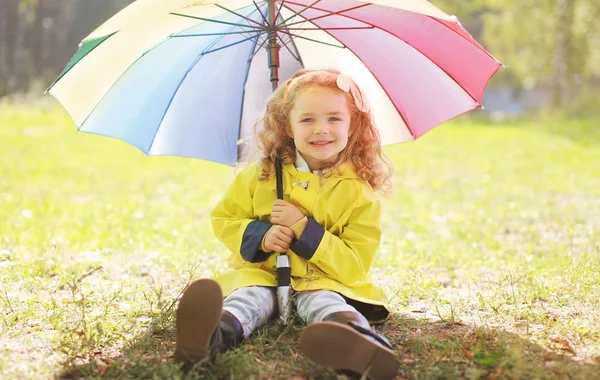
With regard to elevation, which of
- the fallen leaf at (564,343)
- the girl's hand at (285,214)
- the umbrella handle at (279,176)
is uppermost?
the umbrella handle at (279,176)

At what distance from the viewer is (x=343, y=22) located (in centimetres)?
318

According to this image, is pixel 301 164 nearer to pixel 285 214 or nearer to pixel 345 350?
pixel 285 214

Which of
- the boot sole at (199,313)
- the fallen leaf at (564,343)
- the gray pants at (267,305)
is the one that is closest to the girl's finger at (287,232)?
the gray pants at (267,305)

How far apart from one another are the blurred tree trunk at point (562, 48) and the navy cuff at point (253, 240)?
13.9m

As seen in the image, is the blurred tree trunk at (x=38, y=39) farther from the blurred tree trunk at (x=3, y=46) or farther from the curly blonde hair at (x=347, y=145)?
the curly blonde hair at (x=347, y=145)

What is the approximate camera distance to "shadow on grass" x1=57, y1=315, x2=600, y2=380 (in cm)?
235

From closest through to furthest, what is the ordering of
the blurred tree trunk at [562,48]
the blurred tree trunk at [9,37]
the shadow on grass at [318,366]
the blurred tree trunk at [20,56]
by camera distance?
the shadow on grass at [318,366]
the blurred tree trunk at [562,48]
the blurred tree trunk at [9,37]
the blurred tree trunk at [20,56]

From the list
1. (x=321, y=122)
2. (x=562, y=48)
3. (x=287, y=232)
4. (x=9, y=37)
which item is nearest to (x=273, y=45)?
(x=321, y=122)

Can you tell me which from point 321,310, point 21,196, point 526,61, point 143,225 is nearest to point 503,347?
point 321,310

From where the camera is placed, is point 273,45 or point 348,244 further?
point 273,45

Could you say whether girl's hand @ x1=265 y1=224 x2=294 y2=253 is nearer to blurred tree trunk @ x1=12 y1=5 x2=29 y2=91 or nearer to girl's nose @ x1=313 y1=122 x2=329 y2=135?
girl's nose @ x1=313 y1=122 x2=329 y2=135

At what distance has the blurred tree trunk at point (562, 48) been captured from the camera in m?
15.5

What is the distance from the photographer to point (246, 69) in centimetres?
344

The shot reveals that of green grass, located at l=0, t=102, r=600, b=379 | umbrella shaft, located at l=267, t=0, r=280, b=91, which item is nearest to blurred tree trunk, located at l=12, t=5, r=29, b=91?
green grass, located at l=0, t=102, r=600, b=379
